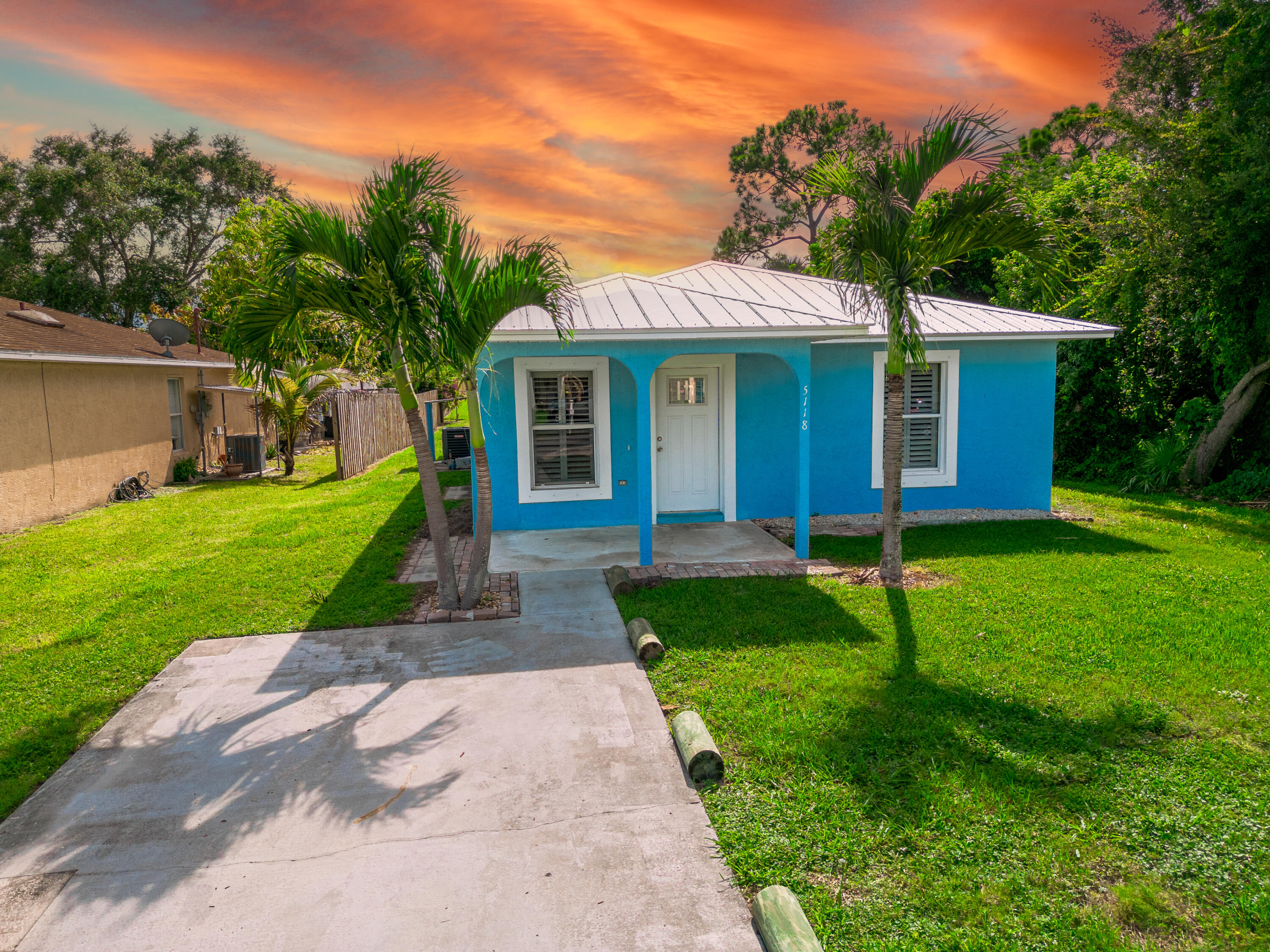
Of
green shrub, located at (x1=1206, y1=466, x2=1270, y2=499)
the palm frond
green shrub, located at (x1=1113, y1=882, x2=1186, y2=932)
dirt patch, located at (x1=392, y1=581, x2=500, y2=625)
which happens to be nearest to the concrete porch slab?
dirt patch, located at (x1=392, y1=581, x2=500, y2=625)

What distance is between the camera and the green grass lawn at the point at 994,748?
120 inches

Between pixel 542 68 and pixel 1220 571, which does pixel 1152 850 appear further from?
pixel 542 68

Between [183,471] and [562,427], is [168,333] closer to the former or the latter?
[183,471]

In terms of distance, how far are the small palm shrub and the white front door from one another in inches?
301

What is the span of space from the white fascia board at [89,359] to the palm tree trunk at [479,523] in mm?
3113

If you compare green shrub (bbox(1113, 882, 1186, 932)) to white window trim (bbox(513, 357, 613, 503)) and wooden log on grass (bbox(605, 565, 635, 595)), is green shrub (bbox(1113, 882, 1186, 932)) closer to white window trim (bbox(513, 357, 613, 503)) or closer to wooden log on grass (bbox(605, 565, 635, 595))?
wooden log on grass (bbox(605, 565, 635, 595))

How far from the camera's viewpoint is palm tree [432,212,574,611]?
600cm

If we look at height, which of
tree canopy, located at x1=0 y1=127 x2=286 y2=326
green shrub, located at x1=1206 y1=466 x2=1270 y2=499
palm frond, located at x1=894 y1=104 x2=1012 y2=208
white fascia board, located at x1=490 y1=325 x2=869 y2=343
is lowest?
green shrub, located at x1=1206 y1=466 x2=1270 y2=499

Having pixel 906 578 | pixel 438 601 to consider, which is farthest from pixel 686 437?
pixel 438 601

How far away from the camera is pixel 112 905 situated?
3.13 metres

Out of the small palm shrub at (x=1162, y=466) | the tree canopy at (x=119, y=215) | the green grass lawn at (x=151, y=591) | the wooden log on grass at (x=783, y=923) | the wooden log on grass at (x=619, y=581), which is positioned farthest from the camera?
the tree canopy at (x=119, y=215)

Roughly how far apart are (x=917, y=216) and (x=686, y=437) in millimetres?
4178

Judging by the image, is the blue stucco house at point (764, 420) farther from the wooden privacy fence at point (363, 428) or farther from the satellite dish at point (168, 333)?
the satellite dish at point (168, 333)

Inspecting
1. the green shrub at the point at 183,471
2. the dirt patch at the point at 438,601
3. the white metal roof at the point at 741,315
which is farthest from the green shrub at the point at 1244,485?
the green shrub at the point at 183,471
